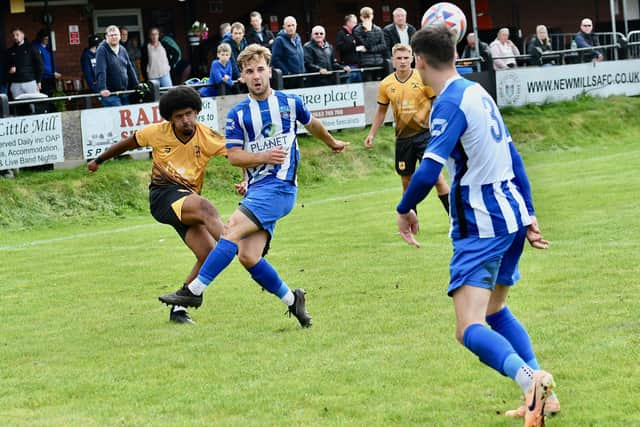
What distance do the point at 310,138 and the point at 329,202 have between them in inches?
158

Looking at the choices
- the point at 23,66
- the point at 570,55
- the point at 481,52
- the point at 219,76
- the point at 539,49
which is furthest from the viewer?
the point at 570,55

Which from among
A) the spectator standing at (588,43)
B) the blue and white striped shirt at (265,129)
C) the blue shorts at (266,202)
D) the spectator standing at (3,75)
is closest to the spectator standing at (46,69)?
the spectator standing at (3,75)

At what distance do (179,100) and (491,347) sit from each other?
13.7ft

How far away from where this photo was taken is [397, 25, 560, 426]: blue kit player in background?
528 centimetres

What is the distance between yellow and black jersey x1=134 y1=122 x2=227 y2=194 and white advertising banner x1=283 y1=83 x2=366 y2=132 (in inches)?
452

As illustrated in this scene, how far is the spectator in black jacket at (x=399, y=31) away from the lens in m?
20.3

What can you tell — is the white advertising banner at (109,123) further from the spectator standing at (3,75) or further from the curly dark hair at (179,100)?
the curly dark hair at (179,100)

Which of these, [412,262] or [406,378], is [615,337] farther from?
[412,262]

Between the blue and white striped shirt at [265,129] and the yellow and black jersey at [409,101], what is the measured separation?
430cm

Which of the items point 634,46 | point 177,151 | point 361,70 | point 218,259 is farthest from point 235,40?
point 634,46

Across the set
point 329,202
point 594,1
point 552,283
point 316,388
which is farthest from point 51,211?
point 594,1

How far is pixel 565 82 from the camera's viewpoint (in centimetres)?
2573

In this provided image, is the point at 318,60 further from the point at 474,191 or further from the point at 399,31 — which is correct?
the point at 474,191

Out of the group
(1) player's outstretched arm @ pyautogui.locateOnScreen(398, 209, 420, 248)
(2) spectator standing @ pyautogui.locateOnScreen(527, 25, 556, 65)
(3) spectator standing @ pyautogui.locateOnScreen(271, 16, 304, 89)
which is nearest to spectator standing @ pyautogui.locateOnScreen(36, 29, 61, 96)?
(3) spectator standing @ pyautogui.locateOnScreen(271, 16, 304, 89)
